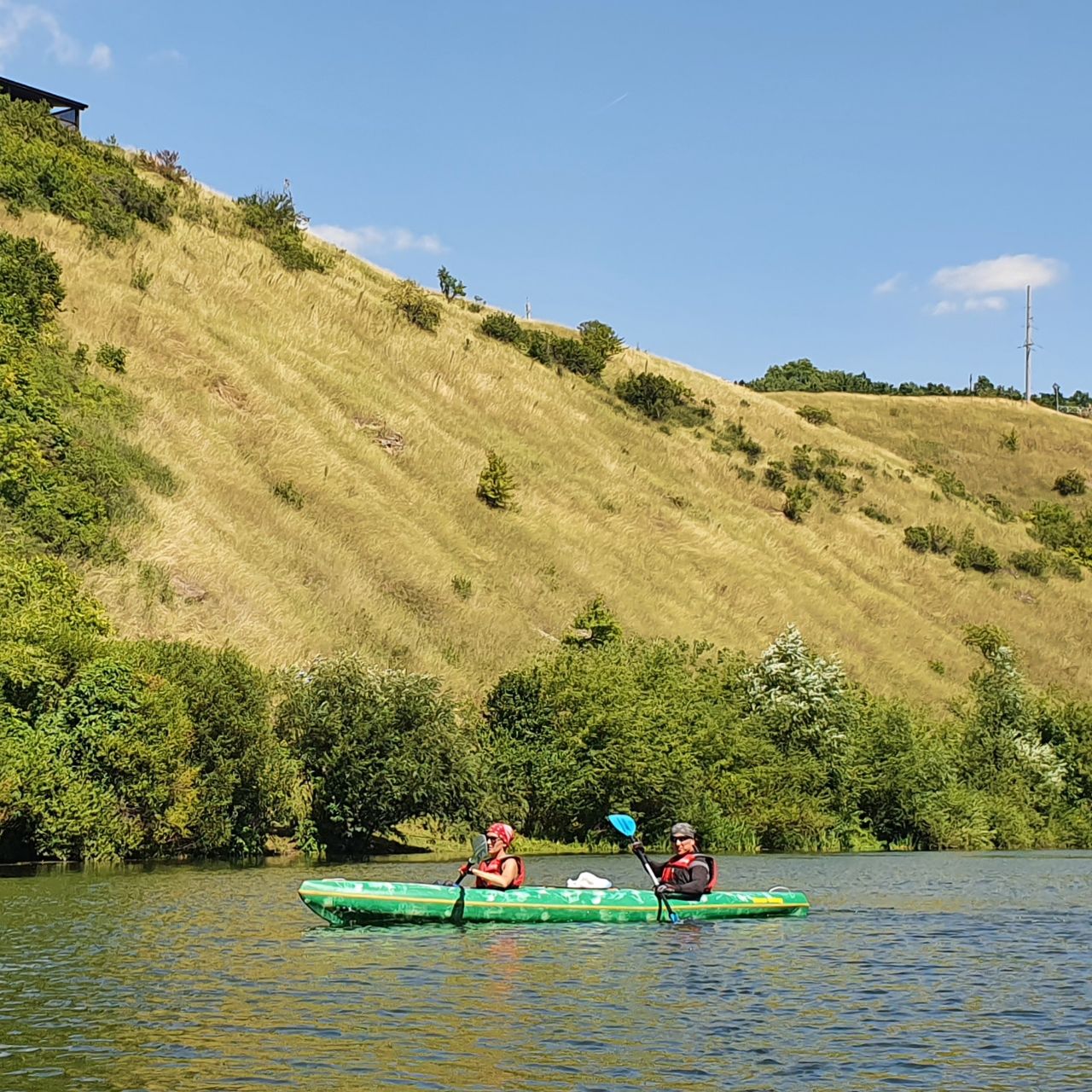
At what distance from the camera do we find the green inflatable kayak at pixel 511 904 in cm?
2739

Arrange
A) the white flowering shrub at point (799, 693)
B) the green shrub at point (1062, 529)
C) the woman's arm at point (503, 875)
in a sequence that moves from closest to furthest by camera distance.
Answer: the woman's arm at point (503, 875), the white flowering shrub at point (799, 693), the green shrub at point (1062, 529)

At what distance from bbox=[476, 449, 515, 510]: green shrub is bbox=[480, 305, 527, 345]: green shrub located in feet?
90.9

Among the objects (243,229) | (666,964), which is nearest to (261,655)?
(666,964)

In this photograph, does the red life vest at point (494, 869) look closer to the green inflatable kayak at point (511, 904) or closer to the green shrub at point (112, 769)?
the green inflatable kayak at point (511, 904)

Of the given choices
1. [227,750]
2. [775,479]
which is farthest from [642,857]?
[775,479]

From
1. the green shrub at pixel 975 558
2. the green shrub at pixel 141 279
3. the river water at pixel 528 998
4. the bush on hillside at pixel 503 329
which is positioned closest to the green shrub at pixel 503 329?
the bush on hillside at pixel 503 329

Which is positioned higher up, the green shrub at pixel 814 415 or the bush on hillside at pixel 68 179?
the bush on hillside at pixel 68 179

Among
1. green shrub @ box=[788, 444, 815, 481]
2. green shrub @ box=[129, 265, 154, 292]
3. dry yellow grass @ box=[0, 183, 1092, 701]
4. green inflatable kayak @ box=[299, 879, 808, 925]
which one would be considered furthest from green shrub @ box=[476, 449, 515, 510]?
green inflatable kayak @ box=[299, 879, 808, 925]

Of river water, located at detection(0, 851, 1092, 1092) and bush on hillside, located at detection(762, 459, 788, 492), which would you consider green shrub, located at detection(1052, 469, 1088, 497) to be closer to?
bush on hillside, located at detection(762, 459, 788, 492)

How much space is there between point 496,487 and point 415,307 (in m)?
23.6

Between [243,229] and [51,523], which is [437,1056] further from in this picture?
[243,229]

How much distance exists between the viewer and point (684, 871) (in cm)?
3089

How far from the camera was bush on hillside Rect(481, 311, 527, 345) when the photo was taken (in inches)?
4208

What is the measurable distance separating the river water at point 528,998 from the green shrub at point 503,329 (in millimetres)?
75428
